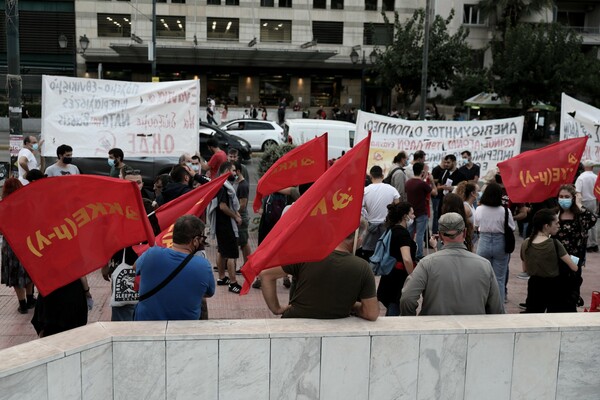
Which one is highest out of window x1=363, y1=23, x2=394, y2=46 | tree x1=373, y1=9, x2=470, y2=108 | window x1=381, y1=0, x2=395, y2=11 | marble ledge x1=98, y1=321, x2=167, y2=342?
window x1=381, y1=0, x2=395, y2=11

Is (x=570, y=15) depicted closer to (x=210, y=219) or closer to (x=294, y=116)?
(x=294, y=116)

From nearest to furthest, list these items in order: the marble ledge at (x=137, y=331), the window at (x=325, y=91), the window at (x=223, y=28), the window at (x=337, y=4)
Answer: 1. the marble ledge at (x=137, y=331)
2. the window at (x=223, y=28)
3. the window at (x=337, y=4)
4. the window at (x=325, y=91)

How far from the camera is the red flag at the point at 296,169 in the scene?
7.69 m

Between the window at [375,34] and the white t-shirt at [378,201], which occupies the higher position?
the window at [375,34]

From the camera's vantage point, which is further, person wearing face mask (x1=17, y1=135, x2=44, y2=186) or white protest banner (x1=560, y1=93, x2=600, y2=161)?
white protest banner (x1=560, y1=93, x2=600, y2=161)

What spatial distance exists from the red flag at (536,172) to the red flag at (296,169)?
2.42 m

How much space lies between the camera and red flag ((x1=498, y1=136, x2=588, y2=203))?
28.1ft

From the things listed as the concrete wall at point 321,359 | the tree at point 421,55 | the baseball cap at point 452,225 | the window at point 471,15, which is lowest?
the concrete wall at point 321,359

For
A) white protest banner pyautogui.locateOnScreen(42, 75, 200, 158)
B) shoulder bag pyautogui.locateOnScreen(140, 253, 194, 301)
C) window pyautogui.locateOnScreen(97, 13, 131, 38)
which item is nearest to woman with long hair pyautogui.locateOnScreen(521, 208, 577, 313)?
shoulder bag pyautogui.locateOnScreen(140, 253, 194, 301)

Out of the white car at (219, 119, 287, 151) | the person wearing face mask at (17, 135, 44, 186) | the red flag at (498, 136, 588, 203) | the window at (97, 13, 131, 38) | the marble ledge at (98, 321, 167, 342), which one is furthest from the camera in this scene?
the window at (97, 13, 131, 38)

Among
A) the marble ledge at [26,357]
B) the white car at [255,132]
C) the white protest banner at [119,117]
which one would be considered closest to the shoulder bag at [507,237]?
the marble ledge at [26,357]

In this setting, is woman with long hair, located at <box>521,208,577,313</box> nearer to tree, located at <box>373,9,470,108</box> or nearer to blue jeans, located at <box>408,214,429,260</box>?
blue jeans, located at <box>408,214,429,260</box>

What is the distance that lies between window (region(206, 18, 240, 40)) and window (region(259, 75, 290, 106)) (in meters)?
3.52

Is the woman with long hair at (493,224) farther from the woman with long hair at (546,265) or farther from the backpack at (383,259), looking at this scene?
the backpack at (383,259)
